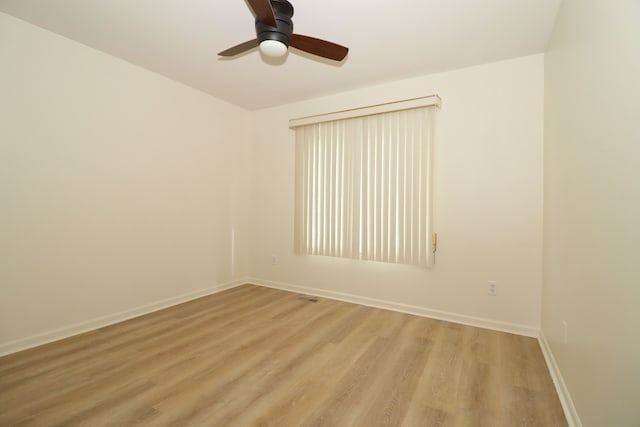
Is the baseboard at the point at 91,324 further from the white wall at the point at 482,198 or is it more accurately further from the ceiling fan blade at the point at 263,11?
the ceiling fan blade at the point at 263,11

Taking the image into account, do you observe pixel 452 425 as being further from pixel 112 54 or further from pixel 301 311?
pixel 112 54

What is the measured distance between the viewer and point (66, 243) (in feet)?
8.00

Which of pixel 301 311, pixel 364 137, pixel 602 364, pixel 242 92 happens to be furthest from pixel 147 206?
pixel 602 364

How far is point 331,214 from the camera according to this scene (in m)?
3.57

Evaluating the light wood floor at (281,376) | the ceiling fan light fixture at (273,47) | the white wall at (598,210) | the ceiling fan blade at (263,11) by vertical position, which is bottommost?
the light wood floor at (281,376)

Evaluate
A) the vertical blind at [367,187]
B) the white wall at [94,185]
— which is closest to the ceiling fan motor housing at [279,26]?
the vertical blind at [367,187]

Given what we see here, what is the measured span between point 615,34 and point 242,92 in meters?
3.39

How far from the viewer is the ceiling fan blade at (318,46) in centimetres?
192

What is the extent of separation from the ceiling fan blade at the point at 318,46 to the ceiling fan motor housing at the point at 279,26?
0.09 metres

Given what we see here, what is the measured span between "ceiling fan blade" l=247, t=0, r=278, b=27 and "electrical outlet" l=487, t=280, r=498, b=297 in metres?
2.83

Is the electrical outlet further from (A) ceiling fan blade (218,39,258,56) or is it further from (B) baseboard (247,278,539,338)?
(A) ceiling fan blade (218,39,258,56)

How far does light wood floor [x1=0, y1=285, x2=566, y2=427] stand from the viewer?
1524mm

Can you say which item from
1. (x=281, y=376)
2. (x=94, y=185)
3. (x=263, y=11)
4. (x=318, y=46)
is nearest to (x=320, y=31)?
Answer: (x=318, y=46)

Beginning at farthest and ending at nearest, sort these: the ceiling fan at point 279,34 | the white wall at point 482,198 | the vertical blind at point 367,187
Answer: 1. the vertical blind at point 367,187
2. the white wall at point 482,198
3. the ceiling fan at point 279,34
